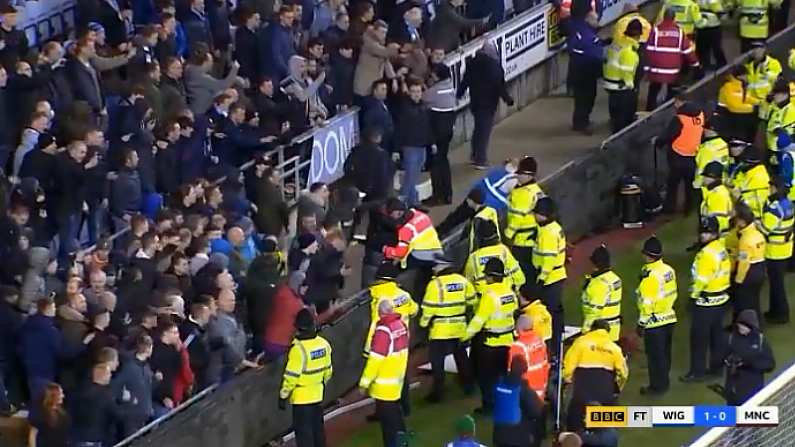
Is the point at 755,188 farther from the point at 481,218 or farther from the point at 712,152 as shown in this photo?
the point at 481,218

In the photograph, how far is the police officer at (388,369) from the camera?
1720cm

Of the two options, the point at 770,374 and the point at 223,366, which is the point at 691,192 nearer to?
the point at 770,374

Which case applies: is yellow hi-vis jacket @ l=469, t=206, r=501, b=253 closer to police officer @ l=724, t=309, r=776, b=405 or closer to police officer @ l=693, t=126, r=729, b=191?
police officer @ l=724, t=309, r=776, b=405

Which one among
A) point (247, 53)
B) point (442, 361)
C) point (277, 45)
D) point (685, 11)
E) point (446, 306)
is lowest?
point (685, 11)

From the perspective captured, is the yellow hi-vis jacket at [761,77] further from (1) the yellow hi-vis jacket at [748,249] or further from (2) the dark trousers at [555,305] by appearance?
(2) the dark trousers at [555,305]

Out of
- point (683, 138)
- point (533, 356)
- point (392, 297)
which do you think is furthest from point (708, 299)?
point (683, 138)

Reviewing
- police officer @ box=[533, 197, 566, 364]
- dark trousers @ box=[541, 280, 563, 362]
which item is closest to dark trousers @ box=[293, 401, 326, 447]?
police officer @ box=[533, 197, 566, 364]

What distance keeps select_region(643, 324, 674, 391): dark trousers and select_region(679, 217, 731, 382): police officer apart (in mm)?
343

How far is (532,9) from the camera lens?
2683cm

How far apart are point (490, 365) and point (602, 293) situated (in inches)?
49.9

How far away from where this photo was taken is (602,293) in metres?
18.4

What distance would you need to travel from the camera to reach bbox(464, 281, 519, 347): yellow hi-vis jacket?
18266mm

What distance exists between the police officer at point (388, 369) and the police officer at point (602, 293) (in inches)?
77.9

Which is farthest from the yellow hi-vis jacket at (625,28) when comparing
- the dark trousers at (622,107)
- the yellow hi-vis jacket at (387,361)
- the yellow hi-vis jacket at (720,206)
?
the yellow hi-vis jacket at (387,361)
